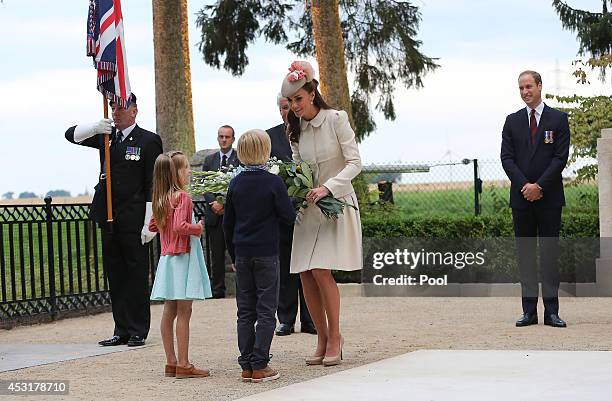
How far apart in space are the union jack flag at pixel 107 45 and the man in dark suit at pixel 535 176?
331 cm

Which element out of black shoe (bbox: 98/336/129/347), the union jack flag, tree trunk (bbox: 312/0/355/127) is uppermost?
tree trunk (bbox: 312/0/355/127)

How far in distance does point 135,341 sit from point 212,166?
3666 mm

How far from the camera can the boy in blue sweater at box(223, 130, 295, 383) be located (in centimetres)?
705

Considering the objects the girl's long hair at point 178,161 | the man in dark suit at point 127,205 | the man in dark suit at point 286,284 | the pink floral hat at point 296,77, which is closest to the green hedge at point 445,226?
the man in dark suit at point 286,284

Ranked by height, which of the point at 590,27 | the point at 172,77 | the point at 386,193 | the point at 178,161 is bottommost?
the point at 386,193

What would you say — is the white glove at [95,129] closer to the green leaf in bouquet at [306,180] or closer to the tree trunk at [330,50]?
the green leaf in bouquet at [306,180]

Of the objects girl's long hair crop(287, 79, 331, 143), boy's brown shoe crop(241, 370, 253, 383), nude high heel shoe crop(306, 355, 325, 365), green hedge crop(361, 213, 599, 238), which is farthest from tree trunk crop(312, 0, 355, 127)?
boy's brown shoe crop(241, 370, 253, 383)

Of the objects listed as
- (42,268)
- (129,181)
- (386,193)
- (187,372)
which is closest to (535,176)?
(129,181)

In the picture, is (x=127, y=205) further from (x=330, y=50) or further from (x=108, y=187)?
(x=330, y=50)

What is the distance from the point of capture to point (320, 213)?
24.8 ft

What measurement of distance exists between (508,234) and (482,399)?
8.43 m

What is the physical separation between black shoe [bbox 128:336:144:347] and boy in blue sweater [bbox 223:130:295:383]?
2.36 meters

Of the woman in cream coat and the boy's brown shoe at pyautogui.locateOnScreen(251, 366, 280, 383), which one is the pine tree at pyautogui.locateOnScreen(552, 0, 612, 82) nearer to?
the woman in cream coat

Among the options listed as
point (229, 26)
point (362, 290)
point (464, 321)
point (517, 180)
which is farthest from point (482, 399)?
point (229, 26)
